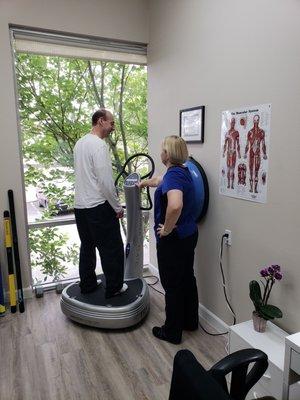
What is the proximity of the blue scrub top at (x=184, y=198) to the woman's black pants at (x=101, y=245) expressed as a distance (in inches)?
17.5

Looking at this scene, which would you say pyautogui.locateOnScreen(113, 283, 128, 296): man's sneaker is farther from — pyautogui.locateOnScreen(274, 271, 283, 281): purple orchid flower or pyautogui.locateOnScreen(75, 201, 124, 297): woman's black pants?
pyautogui.locateOnScreen(274, 271, 283, 281): purple orchid flower

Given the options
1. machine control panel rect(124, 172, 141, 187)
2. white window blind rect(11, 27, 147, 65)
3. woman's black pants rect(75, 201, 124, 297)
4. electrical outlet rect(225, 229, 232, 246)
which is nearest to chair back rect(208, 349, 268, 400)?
electrical outlet rect(225, 229, 232, 246)

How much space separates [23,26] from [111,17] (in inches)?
32.9

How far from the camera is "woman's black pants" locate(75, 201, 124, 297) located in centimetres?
247

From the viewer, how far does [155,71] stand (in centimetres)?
314

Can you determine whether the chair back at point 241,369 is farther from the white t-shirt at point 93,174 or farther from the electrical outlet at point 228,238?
the white t-shirt at point 93,174

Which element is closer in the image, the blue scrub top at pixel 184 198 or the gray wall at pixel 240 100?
the gray wall at pixel 240 100

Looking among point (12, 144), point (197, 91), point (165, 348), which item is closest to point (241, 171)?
point (197, 91)

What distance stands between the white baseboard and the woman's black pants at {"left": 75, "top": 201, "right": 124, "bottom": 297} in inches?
28.9

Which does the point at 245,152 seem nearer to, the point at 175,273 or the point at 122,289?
the point at 175,273

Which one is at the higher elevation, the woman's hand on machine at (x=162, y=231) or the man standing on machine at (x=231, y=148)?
the man standing on machine at (x=231, y=148)

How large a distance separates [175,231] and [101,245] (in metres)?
0.69

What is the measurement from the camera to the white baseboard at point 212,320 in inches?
95.9

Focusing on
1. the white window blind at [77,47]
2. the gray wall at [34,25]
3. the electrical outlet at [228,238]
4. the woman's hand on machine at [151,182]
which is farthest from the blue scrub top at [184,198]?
the white window blind at [77,47]
